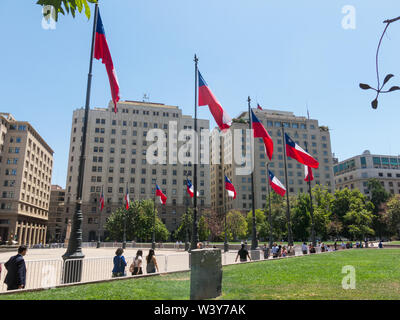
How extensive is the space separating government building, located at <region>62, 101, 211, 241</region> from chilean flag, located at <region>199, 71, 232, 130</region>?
73.8 metres

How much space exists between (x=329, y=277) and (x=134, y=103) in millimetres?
95620

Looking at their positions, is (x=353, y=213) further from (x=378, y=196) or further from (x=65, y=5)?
(x=65, y=5)

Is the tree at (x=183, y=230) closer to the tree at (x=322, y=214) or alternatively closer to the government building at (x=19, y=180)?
the tree at (x=322, y=214)

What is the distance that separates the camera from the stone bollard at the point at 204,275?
802 cm

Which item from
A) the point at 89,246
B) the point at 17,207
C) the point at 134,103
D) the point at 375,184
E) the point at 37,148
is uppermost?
the point at 134,103

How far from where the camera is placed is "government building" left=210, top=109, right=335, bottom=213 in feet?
318

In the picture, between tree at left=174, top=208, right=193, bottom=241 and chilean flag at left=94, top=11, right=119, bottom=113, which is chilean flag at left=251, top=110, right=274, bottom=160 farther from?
tree at left=174, top=208, right=193, bottom=241

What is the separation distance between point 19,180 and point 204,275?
3277 inches

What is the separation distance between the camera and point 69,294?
873 centimetres

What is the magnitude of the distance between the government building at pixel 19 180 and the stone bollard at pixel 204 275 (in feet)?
247

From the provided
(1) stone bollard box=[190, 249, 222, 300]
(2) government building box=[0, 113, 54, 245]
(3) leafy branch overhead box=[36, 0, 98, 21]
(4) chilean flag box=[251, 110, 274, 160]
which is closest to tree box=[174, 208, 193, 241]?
(2) government building box=[0, 113, 54, 245]
